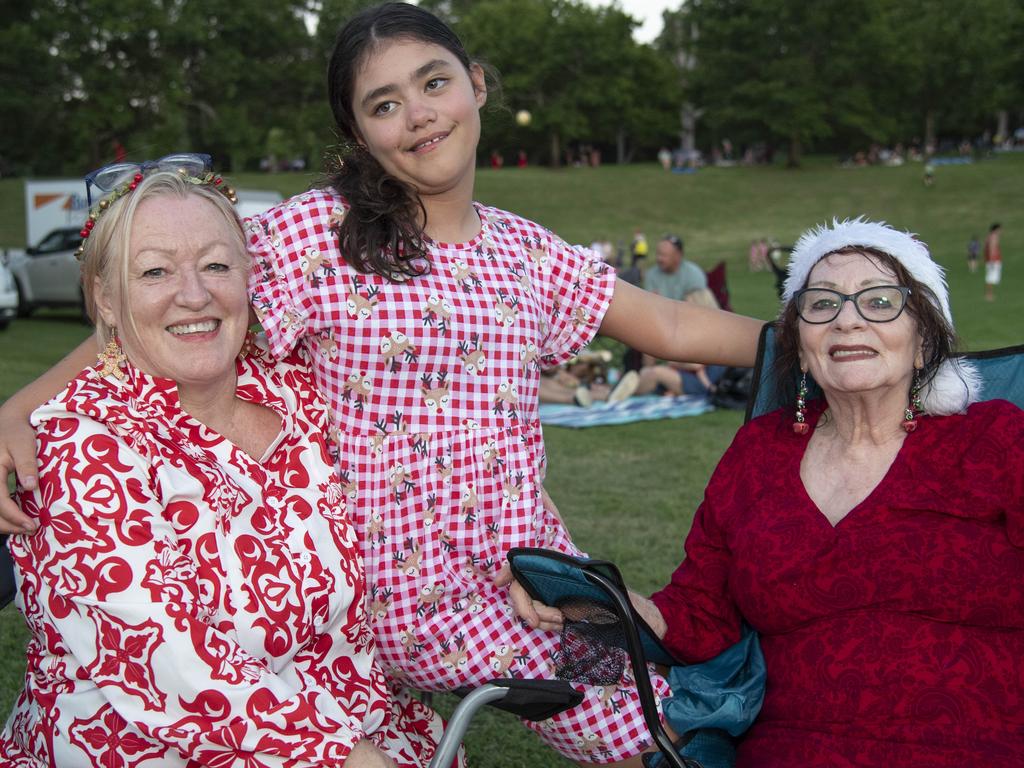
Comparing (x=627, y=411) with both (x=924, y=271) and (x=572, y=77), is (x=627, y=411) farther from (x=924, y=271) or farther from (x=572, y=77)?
(x=572, y=77)

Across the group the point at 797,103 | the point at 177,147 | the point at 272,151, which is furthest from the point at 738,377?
the point at 797,103

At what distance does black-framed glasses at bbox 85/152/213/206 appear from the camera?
2.39 m

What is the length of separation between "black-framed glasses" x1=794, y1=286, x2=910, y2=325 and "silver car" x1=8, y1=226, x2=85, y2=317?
1768cm

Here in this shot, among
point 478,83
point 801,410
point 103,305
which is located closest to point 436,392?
point 103,305

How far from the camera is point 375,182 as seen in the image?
261 cm

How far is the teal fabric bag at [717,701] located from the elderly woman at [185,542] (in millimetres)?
703

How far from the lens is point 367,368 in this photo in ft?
8.14

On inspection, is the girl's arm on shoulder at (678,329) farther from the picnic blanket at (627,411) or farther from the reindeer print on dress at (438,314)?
the picnic blanket at (627,411)

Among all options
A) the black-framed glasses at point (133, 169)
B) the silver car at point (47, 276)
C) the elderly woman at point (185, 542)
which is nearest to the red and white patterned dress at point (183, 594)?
the elderly woman at point (185, 542)

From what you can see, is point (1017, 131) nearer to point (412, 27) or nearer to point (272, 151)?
point (272, 151)

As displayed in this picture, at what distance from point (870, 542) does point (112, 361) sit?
1.75 meters

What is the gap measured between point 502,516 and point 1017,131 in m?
77.1

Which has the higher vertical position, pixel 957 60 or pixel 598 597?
pixel 957 60

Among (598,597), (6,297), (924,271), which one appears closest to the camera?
(598,597)
